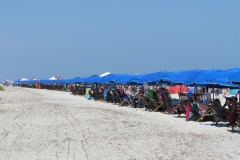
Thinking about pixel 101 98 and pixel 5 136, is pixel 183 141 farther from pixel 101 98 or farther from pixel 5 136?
pixel 101 98

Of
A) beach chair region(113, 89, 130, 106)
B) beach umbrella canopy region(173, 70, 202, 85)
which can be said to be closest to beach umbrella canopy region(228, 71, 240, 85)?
beach umbrella canopy region(173, 70, 202, 85)

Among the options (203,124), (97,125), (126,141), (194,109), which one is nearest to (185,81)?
(194,109)

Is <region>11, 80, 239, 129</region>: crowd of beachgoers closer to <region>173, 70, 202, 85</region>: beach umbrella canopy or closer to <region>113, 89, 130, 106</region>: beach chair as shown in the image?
<region>113, 89, 130, 106</region>: beach chair

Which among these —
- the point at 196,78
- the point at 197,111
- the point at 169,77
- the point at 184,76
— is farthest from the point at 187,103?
A: the point at 169,77

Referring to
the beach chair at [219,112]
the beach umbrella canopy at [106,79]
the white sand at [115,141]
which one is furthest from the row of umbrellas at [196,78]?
the beach umbrella canopy at [106,79]

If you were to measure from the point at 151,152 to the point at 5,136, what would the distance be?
13.8ft

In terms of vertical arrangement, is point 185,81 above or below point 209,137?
above

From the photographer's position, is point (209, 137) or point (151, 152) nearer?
point (151, 152)

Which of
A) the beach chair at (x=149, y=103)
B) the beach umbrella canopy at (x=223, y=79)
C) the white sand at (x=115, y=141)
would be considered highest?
the beach umbrella canopy at (x=223, y=79)

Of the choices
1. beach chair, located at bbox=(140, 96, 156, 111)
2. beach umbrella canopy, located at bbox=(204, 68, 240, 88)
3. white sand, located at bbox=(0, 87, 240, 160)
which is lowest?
white sand, located at bbox=(0, 87, 240, 160)

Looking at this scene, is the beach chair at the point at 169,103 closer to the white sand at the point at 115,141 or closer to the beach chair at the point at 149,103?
the beach chair at the point at 149,103

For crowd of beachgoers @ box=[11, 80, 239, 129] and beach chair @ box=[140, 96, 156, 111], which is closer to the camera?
crowd of beachgoers @ box=[11, 80, 239, 129]

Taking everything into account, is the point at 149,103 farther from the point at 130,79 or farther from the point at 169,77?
the point at 130,79

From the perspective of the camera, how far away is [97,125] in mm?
13828
